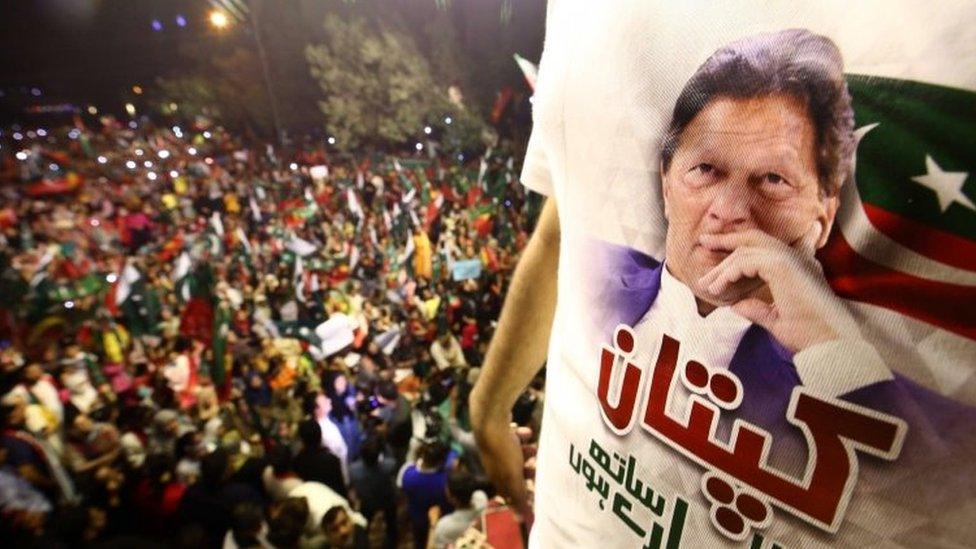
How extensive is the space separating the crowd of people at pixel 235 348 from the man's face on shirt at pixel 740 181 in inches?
117

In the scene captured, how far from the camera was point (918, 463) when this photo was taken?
37 cm

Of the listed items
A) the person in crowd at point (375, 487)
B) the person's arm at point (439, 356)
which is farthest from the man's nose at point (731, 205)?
the person's arm at point (439, 356)

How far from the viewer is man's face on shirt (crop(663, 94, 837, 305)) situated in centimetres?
Result: 40

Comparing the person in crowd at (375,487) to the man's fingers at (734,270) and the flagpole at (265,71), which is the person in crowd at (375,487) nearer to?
the man's fingers at (734,270)

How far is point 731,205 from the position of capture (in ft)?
1.44

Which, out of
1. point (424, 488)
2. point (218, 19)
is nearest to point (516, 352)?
point (424, 488)

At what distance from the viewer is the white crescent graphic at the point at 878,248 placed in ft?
1.13

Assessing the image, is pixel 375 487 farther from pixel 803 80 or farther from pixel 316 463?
pixel 803 80

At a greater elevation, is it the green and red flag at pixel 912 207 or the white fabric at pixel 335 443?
the green and red flag at pixel 912 207

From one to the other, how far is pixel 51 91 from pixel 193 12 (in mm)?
3431

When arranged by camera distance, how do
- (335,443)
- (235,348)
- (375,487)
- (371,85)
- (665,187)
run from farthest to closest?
(371,85)
(235,348)
(335,443)
(375,487)
(665,187)

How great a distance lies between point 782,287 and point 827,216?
0.19ft

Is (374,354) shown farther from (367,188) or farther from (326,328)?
(367,188)

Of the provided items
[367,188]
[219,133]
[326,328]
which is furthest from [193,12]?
[326,328]
